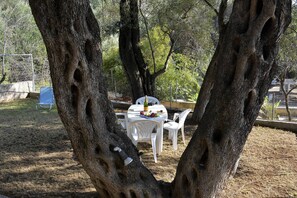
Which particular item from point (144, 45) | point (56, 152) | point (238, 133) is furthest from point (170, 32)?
point (238, 133)

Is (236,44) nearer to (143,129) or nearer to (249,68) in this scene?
(249,68)

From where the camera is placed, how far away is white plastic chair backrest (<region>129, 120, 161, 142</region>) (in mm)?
5160

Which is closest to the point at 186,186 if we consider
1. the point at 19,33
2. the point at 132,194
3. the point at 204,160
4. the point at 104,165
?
the point at 204,160

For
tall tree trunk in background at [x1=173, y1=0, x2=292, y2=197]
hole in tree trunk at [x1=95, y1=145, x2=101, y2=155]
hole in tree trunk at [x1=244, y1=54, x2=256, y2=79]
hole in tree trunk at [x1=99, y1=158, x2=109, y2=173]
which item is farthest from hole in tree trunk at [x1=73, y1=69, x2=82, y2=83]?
hole in tree trunk at [x1=244, y1=54, x2=256, y2=79]

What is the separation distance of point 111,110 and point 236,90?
3.79ft

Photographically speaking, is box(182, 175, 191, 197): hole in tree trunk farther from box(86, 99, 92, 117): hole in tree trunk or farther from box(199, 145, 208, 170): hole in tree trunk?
box(86, 99, 92, 117): hole in tree trunk

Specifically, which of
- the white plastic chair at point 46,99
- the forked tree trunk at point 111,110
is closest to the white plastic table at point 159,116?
the forked tree trunk at point 111,110

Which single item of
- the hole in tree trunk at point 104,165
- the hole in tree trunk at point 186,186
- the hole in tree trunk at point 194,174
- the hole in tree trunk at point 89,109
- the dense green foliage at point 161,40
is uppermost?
the dense green foliage at point 161,40

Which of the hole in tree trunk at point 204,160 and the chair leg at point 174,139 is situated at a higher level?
the hole in tree trunk at point 204,160

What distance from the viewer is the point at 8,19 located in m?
14.9

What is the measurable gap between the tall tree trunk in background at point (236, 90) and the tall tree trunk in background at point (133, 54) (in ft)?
16.8

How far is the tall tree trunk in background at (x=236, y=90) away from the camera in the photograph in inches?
102

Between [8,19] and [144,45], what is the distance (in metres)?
8.13

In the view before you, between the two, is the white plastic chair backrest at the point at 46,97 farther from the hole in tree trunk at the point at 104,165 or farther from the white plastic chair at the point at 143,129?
the hole in tree trunk at the point at 104,165
